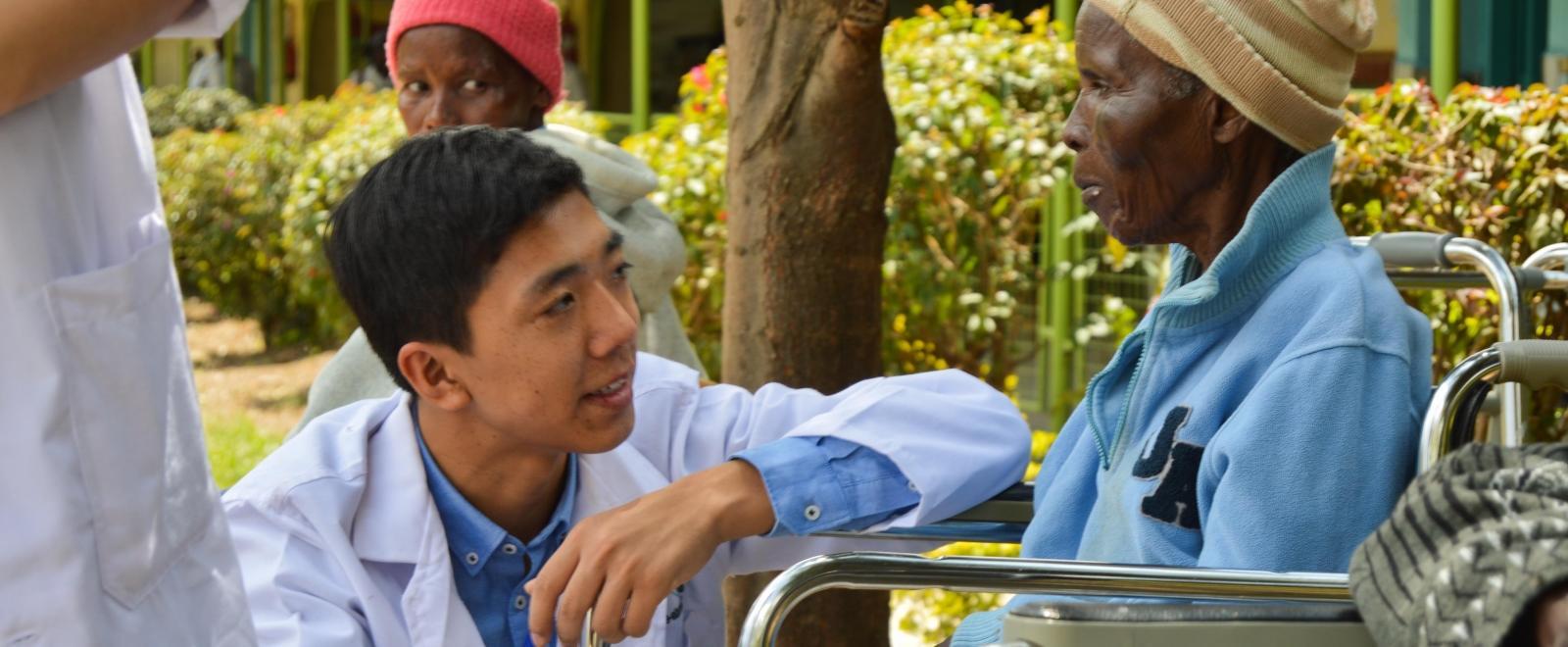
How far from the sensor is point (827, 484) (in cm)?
226

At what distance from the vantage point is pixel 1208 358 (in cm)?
213

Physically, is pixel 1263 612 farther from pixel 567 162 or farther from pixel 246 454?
pixel 246 454

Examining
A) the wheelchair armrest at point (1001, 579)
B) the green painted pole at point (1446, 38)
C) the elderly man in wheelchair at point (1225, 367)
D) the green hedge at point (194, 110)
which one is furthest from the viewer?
the green hedge at point (194, 110)

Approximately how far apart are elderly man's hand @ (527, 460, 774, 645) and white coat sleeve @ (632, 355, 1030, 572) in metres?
0.28

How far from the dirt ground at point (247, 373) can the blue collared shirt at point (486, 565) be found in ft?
22.0

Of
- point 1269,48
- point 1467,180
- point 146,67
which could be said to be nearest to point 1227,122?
point 1269,48

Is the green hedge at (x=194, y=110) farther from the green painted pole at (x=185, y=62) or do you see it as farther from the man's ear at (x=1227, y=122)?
the man's ear at (x=1227, y=122)

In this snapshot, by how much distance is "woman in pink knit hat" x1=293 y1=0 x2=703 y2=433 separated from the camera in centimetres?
336

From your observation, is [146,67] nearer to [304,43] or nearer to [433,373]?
[304,43]

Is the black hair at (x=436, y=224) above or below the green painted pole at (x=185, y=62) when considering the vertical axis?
above

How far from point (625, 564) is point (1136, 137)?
805 mm

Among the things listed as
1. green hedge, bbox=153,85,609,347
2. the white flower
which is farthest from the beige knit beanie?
green hedge, bbox=153,85,609,347

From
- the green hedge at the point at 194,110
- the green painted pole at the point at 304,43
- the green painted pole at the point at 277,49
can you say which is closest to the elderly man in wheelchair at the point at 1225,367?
the green hedge at the point at 194,110

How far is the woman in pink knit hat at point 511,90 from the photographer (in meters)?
3.36
